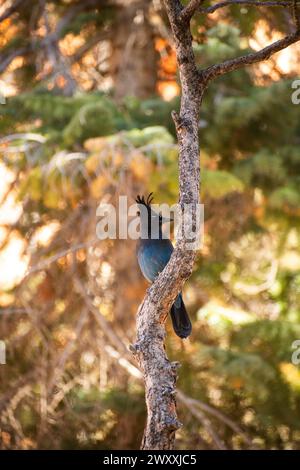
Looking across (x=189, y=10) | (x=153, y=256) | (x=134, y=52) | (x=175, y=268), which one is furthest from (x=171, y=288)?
(x=134, y=52)

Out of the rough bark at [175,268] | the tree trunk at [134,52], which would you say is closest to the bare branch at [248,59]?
the rough bark at [175,268]

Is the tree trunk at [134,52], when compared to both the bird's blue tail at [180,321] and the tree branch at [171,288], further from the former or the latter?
the tree branch at [171,288]

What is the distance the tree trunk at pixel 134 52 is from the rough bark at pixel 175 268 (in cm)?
507

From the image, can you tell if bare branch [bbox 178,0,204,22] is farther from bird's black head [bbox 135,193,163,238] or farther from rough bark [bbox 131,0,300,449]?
bird's black head [bbox 135,193,163,238]

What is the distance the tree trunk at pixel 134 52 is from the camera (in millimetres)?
8703

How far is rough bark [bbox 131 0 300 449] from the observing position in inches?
127

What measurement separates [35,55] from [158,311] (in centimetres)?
570

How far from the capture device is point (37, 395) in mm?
7895

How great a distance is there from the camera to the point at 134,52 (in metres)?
8.93

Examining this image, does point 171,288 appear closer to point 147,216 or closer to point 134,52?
point 147,216

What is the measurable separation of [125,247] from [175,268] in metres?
4.26

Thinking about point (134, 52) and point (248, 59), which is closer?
point (248, 59)

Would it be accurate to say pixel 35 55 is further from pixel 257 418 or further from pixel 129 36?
pixel 257 418

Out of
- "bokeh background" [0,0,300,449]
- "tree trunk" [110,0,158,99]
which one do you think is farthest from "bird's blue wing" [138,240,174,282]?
"tree trunk" [110,0,158,99]
